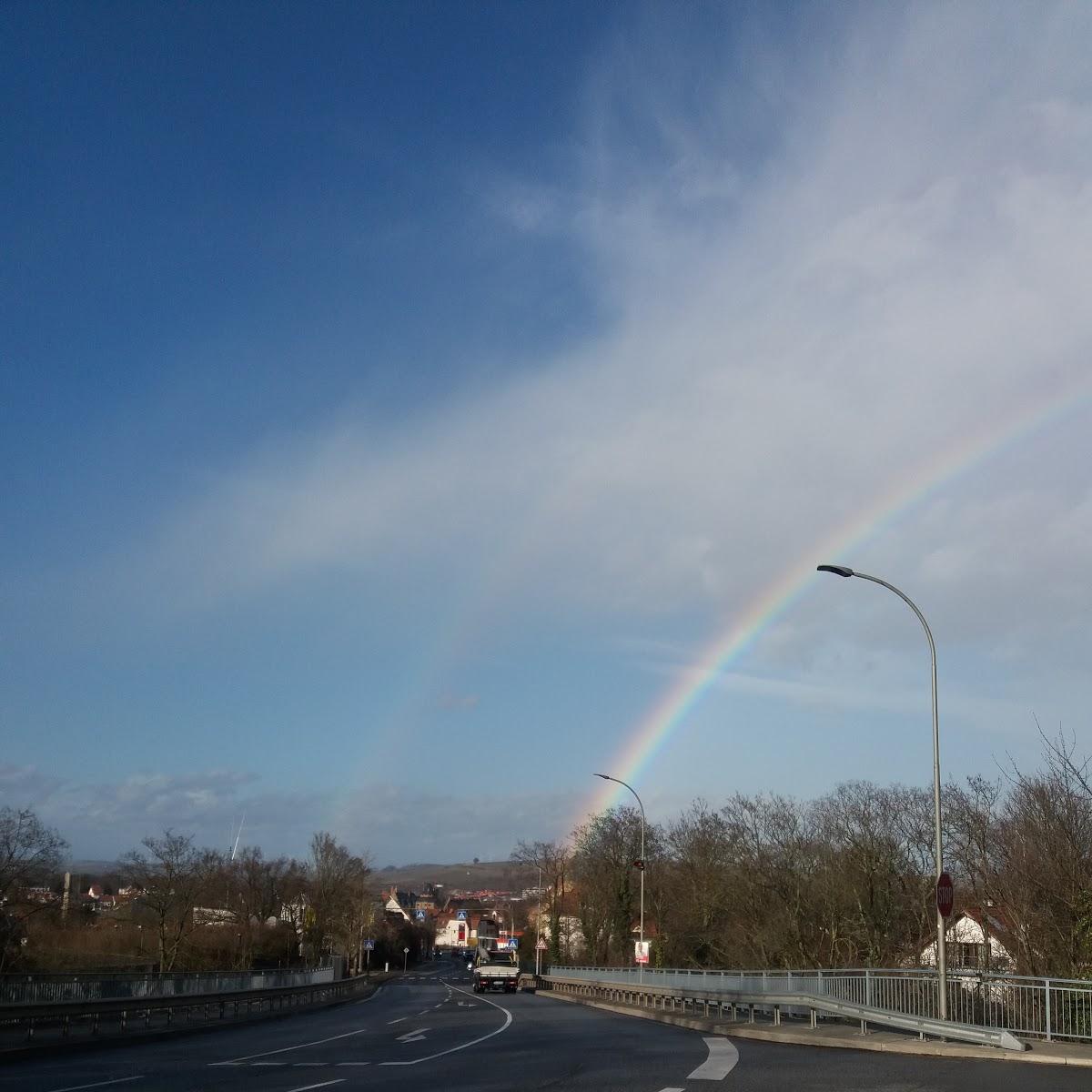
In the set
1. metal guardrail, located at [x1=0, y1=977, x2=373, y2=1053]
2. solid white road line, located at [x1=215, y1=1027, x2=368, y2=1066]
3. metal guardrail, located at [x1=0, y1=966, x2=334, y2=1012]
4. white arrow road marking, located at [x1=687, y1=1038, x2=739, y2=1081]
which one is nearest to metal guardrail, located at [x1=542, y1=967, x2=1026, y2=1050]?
white arrow road marking, located at [x1=687, y1=1038, x2=739, y2=1081]

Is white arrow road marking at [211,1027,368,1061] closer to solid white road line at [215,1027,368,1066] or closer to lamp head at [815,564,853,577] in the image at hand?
solid white road line at [215,1027,368,1066]

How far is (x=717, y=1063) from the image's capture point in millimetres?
17969

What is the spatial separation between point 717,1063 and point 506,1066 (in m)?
3.47

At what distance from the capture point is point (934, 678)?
77.8 ft

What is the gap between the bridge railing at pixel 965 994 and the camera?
64.4ft

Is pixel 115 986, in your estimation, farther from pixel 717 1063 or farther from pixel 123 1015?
pixel 717 1063

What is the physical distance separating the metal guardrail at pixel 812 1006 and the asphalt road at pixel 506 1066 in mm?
1423

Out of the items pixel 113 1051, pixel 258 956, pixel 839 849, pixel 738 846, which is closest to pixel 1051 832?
pixel 113 1051

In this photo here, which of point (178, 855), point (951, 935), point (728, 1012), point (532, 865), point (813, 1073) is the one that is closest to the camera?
point (813, 1073)

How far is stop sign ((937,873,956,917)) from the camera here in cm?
2105

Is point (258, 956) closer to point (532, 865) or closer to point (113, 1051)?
point (532, 865)

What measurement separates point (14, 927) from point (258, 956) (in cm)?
3764

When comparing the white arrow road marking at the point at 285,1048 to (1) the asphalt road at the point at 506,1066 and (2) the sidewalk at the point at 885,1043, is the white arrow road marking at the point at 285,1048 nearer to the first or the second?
(1) the asphalt road at the point at 506,1066

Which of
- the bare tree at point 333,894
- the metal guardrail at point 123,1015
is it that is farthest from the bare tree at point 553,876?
the metal guardrail at point 123,1015
